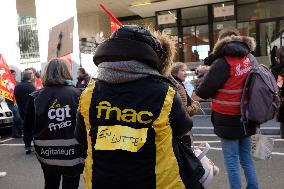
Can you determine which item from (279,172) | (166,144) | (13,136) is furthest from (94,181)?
(13,136)

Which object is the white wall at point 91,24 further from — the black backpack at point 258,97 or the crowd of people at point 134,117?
the crowd of people at point 134,117

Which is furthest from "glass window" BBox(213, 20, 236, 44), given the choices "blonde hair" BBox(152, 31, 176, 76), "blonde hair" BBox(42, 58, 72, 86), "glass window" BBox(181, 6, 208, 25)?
"blonde hair" BBox(152, 31, 176, 76)

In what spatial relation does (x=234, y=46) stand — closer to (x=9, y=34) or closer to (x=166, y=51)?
(x=166, y=51)

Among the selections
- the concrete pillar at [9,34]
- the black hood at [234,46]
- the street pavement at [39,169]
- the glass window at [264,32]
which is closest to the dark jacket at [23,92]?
the street pavement at [39,169]

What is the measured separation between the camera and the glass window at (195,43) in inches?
840

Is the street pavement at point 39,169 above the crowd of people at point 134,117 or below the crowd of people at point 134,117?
below

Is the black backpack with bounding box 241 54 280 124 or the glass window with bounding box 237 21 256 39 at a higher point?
the glass window with bounding box 237 21 256 39

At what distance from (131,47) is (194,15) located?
20.1 meters

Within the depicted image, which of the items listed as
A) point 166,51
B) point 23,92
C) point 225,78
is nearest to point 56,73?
point 225,78

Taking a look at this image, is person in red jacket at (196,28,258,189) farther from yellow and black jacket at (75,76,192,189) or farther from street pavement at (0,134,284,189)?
yellow and black jacket at (75,76,192,189)

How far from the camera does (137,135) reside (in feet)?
6.26

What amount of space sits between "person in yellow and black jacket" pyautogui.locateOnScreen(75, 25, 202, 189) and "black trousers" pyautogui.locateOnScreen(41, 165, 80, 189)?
164cm

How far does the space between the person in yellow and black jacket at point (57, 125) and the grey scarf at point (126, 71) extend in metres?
1.63

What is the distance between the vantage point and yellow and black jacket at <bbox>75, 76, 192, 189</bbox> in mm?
1926
